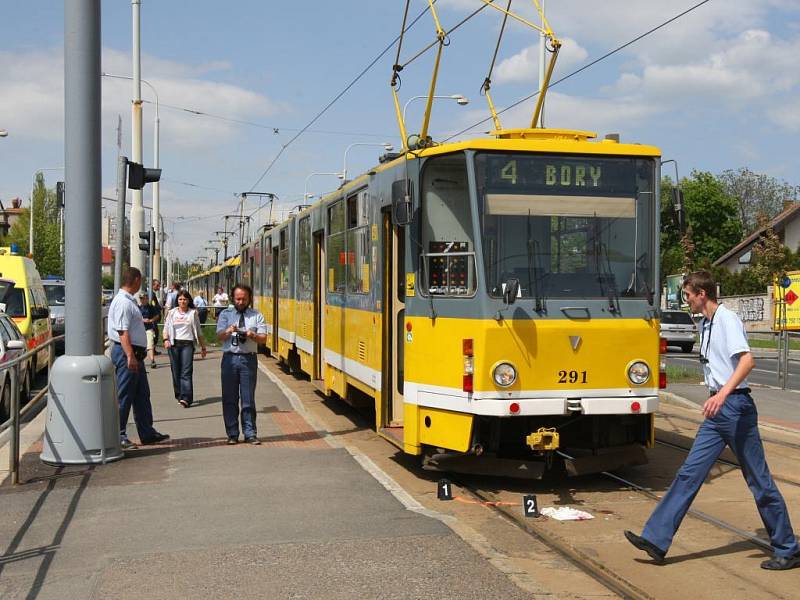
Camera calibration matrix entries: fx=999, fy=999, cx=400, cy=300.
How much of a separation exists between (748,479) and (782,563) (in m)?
0.54

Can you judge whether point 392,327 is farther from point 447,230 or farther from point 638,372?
point 638,372

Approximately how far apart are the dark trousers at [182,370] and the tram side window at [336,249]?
8.63 ft

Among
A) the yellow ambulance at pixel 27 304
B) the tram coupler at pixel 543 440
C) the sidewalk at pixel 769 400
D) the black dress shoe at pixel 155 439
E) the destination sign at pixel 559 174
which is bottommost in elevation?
the sidewalk at pixel 769 400

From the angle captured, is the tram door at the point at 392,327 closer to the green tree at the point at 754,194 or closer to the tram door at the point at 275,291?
the tram door at the point at 275,291

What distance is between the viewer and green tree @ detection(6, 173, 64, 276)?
66.6 metres

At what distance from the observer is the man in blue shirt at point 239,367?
36.1 ft

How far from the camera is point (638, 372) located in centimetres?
875

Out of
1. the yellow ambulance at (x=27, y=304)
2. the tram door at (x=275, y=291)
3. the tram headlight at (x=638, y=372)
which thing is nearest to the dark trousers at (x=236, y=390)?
the tram headlight at (x=638, y=372)

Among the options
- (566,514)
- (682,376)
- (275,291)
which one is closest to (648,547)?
(566,514)

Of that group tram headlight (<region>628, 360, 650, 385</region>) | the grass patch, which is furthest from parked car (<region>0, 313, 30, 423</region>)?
the grass patch

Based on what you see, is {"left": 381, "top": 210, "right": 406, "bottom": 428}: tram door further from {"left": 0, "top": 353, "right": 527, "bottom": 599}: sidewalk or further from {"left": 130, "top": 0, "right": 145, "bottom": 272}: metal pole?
{"left": 130, "top": 0, "right": 145, "bottom": 272}: metal pole

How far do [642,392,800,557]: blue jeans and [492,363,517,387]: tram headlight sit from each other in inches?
86.8

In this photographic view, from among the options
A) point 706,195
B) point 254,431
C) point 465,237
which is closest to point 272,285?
point 254,431

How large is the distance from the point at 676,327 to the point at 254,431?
28.7m
